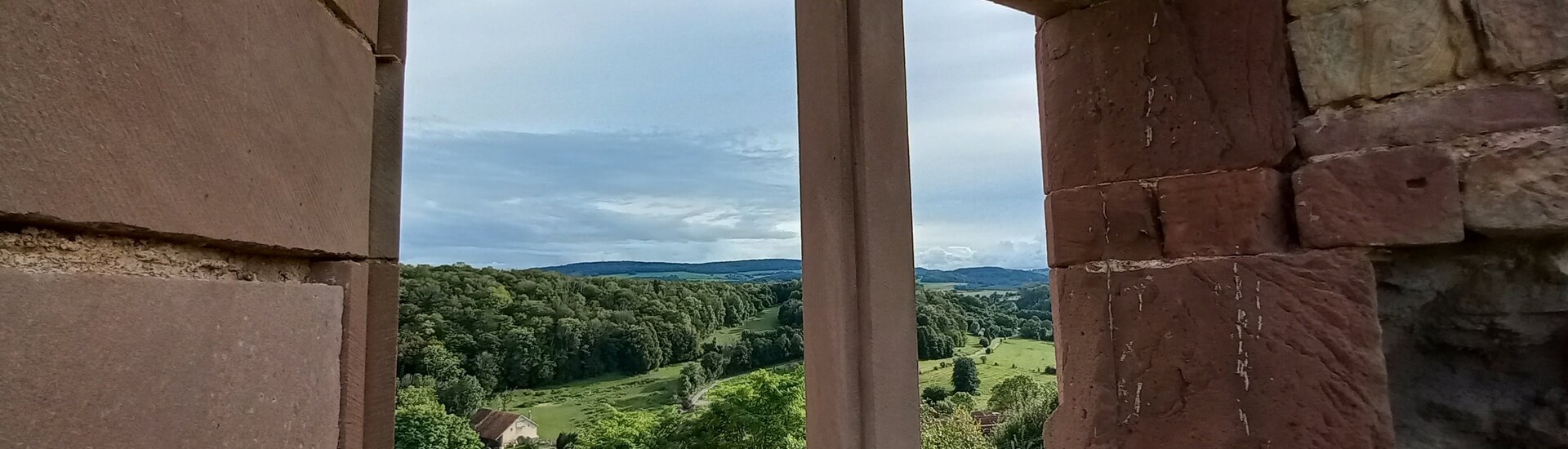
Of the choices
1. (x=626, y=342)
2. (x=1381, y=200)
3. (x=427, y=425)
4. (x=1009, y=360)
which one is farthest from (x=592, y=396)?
(x=1381, y=200)

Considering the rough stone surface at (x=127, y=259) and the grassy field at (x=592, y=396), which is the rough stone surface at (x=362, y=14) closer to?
the rough stone surface at (x=127, y=259)

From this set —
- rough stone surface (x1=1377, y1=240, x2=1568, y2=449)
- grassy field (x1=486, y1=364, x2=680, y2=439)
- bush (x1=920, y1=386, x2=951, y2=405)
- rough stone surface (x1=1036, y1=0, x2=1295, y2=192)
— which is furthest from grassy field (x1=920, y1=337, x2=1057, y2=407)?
rough stone surface (x1=1377, y1=240, x2=1568, y2=449)

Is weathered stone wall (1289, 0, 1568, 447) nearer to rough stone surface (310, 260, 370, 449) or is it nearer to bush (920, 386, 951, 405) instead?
rough stone surface (310, 260, 370, 449)

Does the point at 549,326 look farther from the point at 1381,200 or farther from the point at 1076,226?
the point at 1381,200

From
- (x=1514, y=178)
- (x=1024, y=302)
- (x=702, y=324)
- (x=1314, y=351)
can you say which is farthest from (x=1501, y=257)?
(x=702, y=324)

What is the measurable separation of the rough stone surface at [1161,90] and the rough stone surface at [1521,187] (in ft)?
0.81

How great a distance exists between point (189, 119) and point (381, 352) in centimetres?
30

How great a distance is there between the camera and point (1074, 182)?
5.16 feet

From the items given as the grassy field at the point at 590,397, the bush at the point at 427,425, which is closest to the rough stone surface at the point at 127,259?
the bush at the point at 427,425

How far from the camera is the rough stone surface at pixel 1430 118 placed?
3.66 ft

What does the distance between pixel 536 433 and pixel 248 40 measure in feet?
8.16

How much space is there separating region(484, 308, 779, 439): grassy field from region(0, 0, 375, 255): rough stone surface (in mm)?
2330

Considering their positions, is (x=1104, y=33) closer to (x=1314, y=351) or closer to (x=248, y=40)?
(x=1314, y=351)

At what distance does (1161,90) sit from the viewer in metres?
1.46
